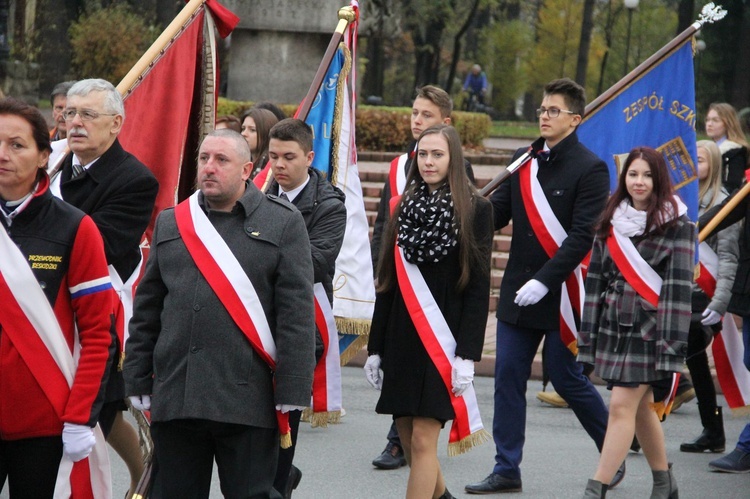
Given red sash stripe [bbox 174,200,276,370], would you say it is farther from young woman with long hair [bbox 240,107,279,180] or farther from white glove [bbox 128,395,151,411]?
young woman with long hair [bbox 240,107,279,180]

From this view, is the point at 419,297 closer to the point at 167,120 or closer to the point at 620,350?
the point at 620,350

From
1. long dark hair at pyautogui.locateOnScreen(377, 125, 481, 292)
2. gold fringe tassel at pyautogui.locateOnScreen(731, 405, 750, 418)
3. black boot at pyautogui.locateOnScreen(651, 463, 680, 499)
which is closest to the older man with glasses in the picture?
long dark hair at pyautogui.locateOnScreen(377, 125, 481, 292)

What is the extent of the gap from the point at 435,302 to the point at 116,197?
4.72 feet

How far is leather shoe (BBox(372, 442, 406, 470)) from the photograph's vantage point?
6902 mm

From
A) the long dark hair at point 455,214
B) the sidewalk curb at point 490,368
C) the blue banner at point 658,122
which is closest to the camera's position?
the long dark hair at point 455,214

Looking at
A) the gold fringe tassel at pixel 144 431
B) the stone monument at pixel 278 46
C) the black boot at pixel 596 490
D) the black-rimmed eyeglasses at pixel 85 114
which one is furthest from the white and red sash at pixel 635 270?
the stone monument at pixel 278 46

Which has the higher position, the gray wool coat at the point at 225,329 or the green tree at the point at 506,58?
the green tree at the point at 506,58

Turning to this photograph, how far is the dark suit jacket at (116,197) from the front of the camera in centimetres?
501

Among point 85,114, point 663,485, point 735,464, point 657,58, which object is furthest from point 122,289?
point 657,58

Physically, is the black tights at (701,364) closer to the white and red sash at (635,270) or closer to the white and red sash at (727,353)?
the white and red sash at (727,353)

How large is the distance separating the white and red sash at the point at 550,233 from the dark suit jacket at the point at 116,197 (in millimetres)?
2214

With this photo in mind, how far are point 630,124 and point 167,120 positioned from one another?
3088 mm

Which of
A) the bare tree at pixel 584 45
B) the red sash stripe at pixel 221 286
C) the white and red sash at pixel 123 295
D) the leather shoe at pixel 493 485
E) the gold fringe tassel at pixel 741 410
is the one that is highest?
the bare tree at pixel 584 45

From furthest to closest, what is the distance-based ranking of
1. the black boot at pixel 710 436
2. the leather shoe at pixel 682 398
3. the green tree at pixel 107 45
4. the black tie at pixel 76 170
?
1. the green tree at pixel 107 45
2. the leather shoe at pixel 682 398
3. the black boot at pixel 710 436
4. the black tie at pixel 76 170
